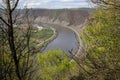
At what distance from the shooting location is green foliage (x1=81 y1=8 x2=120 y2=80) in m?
3.66

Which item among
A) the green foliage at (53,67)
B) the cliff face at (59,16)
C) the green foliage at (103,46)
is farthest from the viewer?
the cliff face at (59,16)

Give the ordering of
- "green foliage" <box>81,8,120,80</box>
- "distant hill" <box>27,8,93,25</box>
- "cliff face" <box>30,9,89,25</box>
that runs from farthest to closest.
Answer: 1. "distant hill" <box>27,8,93,25</box>
2. "cliff face" <box>30,9,89,25</box>
3. "green foliage" <box>81,8,120,80</box>

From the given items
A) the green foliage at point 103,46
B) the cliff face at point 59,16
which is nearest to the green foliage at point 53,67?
the green foliage at point 103,46

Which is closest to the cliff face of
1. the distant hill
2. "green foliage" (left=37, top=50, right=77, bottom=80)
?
the distant hill

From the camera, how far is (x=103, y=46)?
6016mm

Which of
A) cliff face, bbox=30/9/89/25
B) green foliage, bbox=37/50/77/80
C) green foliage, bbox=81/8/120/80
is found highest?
green foliage, bbox=81/8/120/80

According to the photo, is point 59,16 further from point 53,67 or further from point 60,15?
point 53,67

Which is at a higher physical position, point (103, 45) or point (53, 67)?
point (103, 45)

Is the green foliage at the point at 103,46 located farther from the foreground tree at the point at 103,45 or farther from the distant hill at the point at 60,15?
the distant hill at the point at 60,15

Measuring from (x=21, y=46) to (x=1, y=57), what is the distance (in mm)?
400

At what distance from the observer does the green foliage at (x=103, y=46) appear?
366 cm

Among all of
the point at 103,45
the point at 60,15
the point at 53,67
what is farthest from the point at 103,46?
the point at 60,15

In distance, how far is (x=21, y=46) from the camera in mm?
5270

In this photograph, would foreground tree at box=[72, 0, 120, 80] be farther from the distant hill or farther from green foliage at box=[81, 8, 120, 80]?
the distant hill
